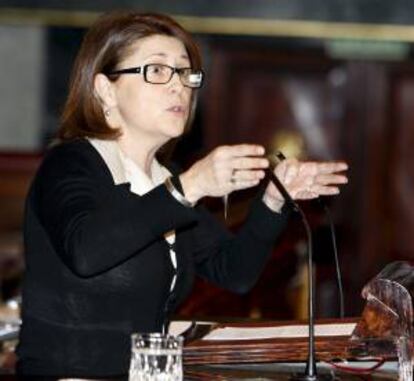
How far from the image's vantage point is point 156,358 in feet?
6.66

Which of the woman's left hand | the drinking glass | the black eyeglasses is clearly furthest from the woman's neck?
the drinking glass

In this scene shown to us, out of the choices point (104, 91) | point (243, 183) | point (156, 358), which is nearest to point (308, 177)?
point (243, 183)

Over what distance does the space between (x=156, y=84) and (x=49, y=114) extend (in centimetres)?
492

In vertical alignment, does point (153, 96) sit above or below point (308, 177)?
above

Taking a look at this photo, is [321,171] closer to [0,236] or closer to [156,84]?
[156,84]

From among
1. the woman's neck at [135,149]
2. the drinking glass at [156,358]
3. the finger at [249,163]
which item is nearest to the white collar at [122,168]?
the woman's neck at [135,149]

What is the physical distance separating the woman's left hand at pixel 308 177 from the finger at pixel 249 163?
30 centimetres

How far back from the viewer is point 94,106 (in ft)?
8.87

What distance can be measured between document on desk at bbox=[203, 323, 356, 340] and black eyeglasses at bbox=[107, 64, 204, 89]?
47cm

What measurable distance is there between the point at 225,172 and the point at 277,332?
1.03ft

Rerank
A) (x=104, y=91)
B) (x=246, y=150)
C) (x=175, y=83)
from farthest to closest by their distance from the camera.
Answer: (x=104, y=91) < (x=175, y=83) < (x=246, y=150)

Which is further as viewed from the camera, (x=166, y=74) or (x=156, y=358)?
(x=166, y=74)

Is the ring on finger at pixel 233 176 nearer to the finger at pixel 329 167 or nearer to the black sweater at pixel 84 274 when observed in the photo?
the black sweater at pixel 84 274

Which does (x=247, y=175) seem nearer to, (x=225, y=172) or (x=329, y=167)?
(x=225, y=172)
